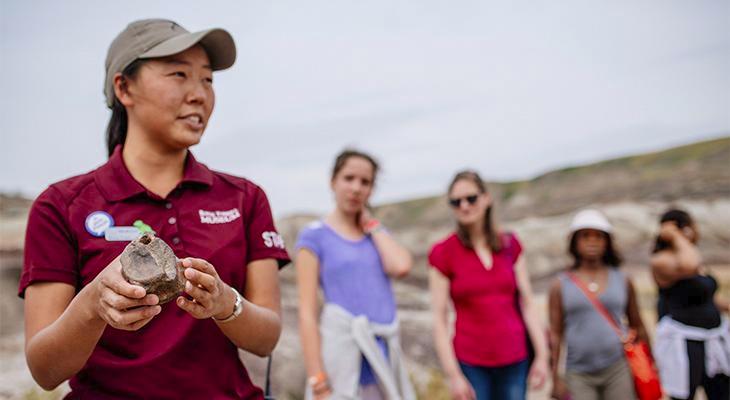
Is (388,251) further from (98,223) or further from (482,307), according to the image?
(98,223)

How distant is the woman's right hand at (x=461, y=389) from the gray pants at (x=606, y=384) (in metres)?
0.79

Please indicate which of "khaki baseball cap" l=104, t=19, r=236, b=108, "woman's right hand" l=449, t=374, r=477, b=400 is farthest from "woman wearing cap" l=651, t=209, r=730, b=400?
"khaki baseball cap" l=104, t=19, r=236, b=108

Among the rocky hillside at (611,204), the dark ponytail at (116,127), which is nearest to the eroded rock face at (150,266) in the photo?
the dark ponytail at (116,127)

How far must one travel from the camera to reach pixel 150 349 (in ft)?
5.71

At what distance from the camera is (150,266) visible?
1.37m

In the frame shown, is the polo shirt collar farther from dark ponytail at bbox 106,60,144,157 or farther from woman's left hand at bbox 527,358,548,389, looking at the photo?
woman's left hand at bbox 527,358,548,389

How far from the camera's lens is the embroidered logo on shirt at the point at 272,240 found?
6.61 feet

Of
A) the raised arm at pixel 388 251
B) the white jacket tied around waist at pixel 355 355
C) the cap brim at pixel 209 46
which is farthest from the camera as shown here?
the raised arm at pixel 388 251

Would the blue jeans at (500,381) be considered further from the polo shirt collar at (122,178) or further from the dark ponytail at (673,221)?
the polo shirt collar at (122,178)

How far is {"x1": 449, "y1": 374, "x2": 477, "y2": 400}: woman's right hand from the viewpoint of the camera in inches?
166

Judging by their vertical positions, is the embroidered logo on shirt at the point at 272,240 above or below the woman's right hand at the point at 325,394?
above

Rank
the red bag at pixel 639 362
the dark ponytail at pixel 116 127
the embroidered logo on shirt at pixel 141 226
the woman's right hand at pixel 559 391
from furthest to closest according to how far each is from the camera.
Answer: the woman's right hand at pixel 559 391 → the red bag at pixel 639 362 → the dark ponytail at pixel 116 127 → the embroidered logo on shirt at pixel 141 226

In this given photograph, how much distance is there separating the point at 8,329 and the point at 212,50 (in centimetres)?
437

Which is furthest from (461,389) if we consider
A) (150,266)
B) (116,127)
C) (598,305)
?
(150,266)
